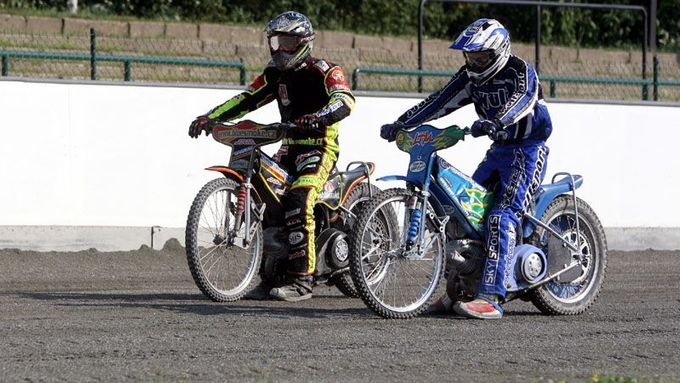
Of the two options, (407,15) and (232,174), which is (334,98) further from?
(407,15)

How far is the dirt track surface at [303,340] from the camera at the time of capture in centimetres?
675

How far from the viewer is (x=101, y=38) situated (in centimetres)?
1975

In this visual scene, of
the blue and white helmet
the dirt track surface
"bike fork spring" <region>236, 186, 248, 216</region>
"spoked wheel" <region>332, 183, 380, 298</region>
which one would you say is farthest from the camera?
"spoked wheel" <region>332, 183, 380, 298</region>

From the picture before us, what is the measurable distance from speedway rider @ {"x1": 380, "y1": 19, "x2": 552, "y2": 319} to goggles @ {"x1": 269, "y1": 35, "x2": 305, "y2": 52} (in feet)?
3.48

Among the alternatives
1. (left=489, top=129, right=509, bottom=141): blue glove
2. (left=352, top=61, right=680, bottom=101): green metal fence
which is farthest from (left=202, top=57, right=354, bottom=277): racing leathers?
(left=352, top=61, right=680, bottom=101): green metal fence

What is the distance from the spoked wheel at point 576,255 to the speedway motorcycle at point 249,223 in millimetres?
1494

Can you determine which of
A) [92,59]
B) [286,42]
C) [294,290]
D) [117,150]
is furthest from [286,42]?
[92,59]

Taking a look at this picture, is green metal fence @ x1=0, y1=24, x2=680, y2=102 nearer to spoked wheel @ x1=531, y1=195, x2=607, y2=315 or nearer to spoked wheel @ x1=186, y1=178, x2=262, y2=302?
spoked wheel @ x1=186, y1=178, x2=262, y2=302

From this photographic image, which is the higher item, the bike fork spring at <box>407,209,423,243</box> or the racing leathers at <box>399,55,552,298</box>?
the racing leathers at <box>399,55,552,298</box>

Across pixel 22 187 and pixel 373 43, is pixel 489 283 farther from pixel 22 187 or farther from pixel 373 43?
pixel 373 43

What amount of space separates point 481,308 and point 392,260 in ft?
2.26

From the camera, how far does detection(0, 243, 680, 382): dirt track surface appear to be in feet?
22.1

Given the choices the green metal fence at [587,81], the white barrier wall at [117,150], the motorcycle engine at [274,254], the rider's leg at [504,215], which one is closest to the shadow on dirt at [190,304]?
the motorcycle engine at [274,254]

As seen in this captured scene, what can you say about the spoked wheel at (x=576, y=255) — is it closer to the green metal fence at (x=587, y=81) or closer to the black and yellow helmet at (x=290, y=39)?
the black and yellow helmet at (x=290, y=39)
